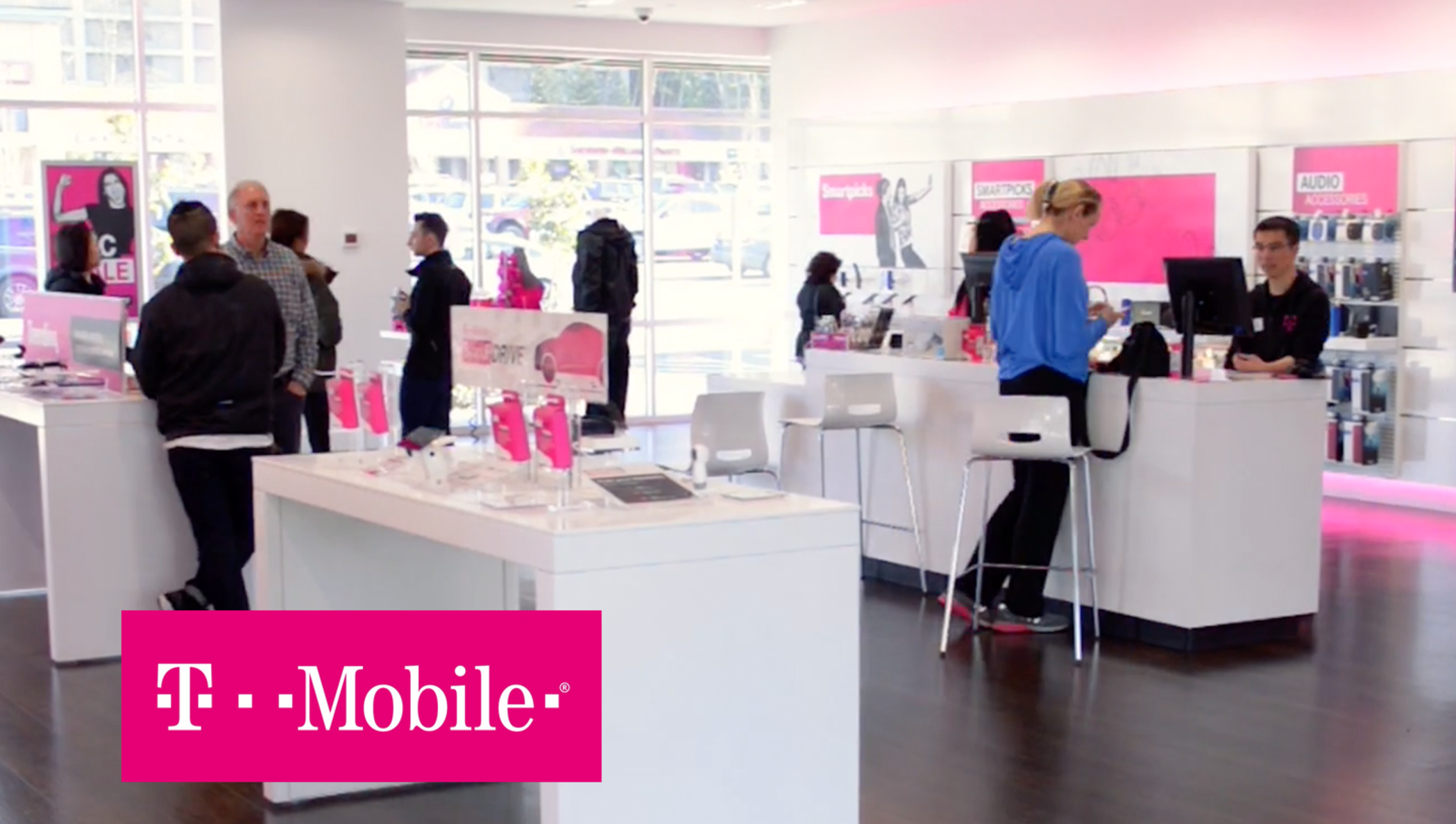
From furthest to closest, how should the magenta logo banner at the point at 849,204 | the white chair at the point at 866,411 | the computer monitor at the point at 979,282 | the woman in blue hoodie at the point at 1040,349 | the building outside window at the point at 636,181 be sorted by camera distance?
the building outside window at the point at 636,181
the magenta logo banner at the point at 849,204
the computer monitor at the point at 979,282
the white chair at the point at 866,411
the woman in blue hoodie at the point at 1040,349

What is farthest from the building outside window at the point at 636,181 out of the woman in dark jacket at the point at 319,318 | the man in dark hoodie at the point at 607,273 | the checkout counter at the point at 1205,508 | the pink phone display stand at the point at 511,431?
the pink phone display stand at the point at 511,431

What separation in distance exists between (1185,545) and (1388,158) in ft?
14.0

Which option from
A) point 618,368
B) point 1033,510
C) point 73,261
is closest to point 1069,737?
point 1033,510

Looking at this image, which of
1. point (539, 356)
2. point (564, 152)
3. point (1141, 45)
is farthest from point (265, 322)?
point (564, 152)

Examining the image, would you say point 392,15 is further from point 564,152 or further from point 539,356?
point 539,356

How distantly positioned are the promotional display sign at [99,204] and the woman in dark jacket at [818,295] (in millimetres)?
4081

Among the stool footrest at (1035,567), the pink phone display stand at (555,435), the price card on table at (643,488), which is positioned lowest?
the stool footrest at (1035,567)

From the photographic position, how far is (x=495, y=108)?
13.8 m

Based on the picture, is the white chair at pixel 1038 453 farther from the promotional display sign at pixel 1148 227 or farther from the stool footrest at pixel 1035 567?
the promotional display sign at pixel 1148 227

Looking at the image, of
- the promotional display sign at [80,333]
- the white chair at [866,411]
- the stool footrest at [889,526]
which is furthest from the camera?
the stool footrest at [889,526]

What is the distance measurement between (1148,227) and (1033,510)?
4.98m

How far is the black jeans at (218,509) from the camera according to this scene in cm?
617

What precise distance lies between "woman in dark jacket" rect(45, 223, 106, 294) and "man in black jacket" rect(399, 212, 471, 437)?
1476mm

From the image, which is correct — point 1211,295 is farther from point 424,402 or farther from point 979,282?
point 424,402
